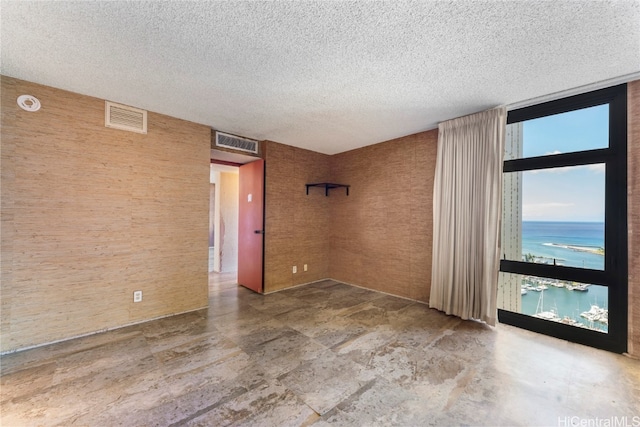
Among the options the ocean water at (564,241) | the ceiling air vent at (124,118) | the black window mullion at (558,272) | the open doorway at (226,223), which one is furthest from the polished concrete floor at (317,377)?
the open doorway at (226,223)

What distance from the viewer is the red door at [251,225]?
169 inches

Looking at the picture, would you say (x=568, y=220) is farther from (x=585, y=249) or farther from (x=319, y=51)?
(x=319, y=51)

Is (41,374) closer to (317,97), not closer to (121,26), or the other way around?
(121,26)

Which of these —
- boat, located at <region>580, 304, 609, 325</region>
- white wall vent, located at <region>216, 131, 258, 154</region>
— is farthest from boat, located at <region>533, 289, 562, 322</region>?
white wall vent, located at <region>216, 131, 258, 154</region>

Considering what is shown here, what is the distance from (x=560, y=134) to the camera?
9.20ft

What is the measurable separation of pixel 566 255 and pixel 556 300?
53 centimetres

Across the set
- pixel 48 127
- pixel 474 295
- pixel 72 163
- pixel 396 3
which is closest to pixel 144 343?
pixel 72 163

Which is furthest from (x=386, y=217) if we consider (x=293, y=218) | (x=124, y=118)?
(x=124, y=118)

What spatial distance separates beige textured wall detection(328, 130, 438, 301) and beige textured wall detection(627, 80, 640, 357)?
184 cm

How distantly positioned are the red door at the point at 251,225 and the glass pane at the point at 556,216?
3.62 metres

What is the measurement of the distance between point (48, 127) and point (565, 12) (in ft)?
14.8

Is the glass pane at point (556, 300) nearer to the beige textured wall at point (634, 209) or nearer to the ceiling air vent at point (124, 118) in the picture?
the beige textured wall at point (634, 209)

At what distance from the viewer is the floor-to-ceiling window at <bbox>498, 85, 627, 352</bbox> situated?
→ 2438mm

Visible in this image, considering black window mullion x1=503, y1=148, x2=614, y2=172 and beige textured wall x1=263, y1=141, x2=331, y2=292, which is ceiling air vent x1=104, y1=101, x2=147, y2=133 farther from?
black window mullion x1=503, y1=148, x2=614, y2=172
